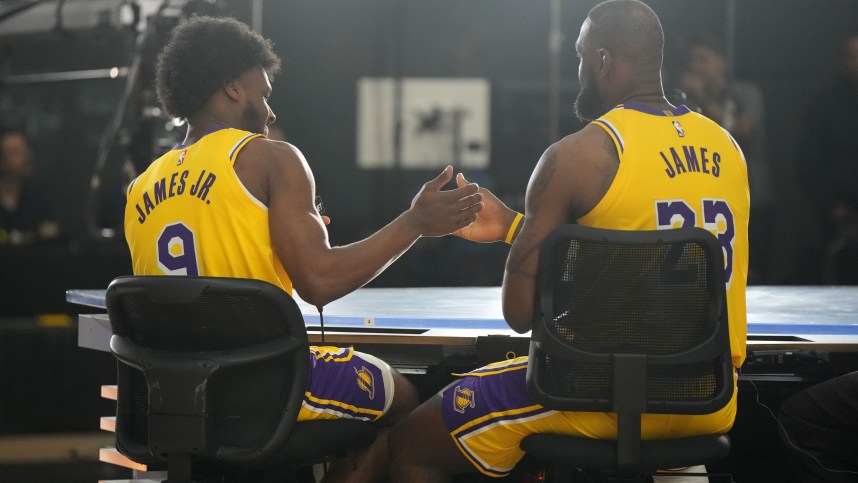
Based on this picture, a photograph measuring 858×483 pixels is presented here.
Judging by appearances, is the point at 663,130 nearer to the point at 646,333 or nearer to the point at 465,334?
the point at 646,333

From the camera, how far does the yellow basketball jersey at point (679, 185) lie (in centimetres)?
173

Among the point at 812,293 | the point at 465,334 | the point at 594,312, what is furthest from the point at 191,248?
the point at 812,293

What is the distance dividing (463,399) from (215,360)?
472mm

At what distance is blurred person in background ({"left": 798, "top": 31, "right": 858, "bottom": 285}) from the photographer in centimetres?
525

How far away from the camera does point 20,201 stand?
5395mm

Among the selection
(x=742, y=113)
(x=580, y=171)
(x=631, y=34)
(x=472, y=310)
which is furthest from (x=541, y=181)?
(x=742, y=113)

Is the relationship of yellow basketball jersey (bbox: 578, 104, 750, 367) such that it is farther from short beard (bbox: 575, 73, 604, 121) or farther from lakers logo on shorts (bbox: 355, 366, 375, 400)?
lakers logo on shorts (bbox: 355, 366, 375, 400)

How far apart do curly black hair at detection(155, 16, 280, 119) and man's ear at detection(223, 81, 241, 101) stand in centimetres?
1

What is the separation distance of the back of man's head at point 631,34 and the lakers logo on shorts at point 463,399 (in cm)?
71

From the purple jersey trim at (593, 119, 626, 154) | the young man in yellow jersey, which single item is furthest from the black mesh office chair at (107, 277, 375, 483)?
the purple jersey trim at (593, 119, 626, 154)

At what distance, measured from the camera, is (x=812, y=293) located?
11.3ft

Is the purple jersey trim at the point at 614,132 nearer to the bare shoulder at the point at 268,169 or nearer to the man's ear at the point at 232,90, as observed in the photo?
the bare shoulder at the point at 268,169

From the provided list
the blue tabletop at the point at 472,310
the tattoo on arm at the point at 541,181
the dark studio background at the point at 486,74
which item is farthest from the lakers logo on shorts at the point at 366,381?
the dark studio background at the point at 486,74

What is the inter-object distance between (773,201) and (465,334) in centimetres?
428
